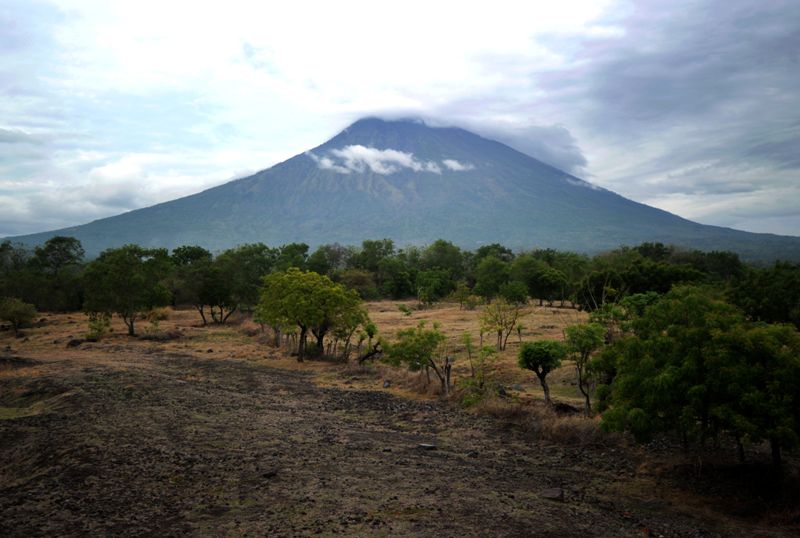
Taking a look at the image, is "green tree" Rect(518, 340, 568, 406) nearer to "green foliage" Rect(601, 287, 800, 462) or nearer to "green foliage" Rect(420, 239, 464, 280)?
"green foliage" Rect(601, 287, 800, 462)

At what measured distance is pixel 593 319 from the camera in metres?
21.6

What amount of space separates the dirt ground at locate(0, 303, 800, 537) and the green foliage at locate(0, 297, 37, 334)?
71.9 ft

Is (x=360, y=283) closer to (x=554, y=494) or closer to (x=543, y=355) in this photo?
(x=543, y=355)

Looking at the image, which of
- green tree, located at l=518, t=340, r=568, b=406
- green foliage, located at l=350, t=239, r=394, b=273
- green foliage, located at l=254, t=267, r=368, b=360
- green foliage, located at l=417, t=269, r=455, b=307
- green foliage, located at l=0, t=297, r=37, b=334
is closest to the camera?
green tree, located at l=518, t=340, r=568, b=406

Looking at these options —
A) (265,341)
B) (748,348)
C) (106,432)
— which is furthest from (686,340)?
(265,341)

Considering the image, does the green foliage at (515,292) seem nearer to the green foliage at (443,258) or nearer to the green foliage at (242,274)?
the green foliage at (242,274)

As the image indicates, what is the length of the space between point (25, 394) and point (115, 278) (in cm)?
1950

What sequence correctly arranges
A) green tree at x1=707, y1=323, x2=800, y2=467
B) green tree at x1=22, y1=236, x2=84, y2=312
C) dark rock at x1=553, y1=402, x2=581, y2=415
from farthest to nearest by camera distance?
green tree at x1=22, y1=236, x2=84, y2=312, dark rock at x1=553, y1=402, x2=581, y2=415, green tree at x1=707, y1=323, x2=800, y2=467

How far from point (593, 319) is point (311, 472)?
14.8 metres

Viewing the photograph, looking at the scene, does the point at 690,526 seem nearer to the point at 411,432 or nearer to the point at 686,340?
the point at 686,340

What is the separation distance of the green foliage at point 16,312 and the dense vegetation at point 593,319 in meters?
0.14

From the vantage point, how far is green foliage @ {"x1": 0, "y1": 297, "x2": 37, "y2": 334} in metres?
36.5

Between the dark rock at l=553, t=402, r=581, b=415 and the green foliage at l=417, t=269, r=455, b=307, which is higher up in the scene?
the green foliage at l=417, t=269, r=455, b=307

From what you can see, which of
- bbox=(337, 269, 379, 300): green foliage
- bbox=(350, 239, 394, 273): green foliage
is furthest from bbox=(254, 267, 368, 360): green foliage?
bbox=(350, 239, 394, 273): green foliage
